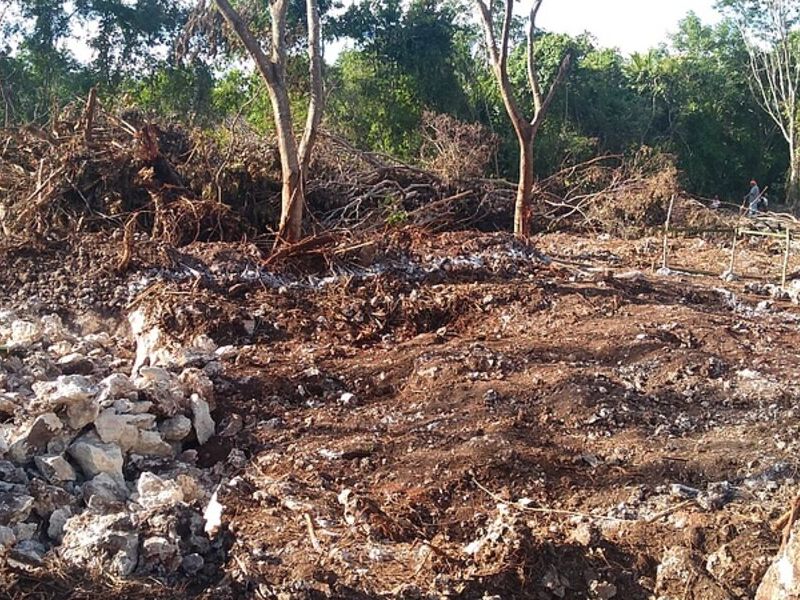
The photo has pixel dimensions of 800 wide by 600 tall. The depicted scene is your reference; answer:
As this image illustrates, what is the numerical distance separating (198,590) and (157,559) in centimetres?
18

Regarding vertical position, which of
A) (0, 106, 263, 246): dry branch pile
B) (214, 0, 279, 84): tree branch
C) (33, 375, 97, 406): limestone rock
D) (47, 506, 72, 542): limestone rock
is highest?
(214, 0, 279, 84): tree branch

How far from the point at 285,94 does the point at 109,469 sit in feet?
12.7

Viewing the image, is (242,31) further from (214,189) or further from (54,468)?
(54,468)

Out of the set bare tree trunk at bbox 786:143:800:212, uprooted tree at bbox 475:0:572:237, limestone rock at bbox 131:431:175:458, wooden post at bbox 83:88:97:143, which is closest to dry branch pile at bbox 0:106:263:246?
wooden post at bbox 83:88:97:143

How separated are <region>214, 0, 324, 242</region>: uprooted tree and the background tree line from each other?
6.32 m

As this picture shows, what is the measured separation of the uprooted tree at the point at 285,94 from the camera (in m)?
6.64

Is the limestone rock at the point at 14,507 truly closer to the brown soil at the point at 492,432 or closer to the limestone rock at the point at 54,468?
the limestone rock at the point at 54,468

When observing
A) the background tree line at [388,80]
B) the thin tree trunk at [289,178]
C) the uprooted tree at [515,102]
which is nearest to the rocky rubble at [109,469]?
the thin tree trunk at [289,178]

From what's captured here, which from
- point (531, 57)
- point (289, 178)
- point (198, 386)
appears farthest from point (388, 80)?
point (198, 386)

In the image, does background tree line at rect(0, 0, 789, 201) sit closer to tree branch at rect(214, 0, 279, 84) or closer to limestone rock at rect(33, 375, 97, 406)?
tree branch at rect(214, 0, 279, 84)

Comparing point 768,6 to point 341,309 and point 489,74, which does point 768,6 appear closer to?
point 489,74

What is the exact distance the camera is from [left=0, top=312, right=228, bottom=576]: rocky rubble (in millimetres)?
3129

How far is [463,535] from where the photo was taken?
11.7 ft

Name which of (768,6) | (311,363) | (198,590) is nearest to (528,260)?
(311,363)
